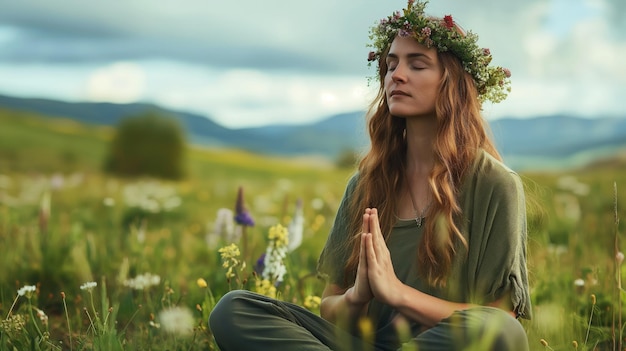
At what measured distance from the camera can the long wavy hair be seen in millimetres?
3727

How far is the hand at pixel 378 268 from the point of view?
3.44 m

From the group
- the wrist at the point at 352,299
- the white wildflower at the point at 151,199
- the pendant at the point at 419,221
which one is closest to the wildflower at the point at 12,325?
the wrist at the point at 352,299

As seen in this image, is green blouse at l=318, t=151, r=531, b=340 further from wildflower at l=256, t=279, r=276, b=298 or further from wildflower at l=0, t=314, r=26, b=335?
wildflower at l=0, t=314, r=26, b=335

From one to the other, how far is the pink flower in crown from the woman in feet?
0.04

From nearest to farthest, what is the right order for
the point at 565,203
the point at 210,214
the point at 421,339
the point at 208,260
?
the point at 421,339 < the point at 208,260 < the point at 565,203 < the point at 210,214

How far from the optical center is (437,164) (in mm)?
3842

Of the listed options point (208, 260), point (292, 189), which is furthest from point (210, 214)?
point (208, 260)

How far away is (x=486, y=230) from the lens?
3.64m

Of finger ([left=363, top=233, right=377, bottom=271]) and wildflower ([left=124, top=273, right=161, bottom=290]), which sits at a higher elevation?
finger ([left=363, top=233, right=377, bottom=271])

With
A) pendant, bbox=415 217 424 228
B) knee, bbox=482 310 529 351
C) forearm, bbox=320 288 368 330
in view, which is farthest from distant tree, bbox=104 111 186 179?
knee, bbox=482 310 529 351

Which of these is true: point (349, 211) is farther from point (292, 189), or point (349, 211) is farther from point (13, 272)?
point (292, 189)

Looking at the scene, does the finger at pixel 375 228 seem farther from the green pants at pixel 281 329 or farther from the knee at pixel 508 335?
the knee at pixel 508 335

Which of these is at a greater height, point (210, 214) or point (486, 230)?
point (486, 230)

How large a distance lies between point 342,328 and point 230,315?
511 millimetres
